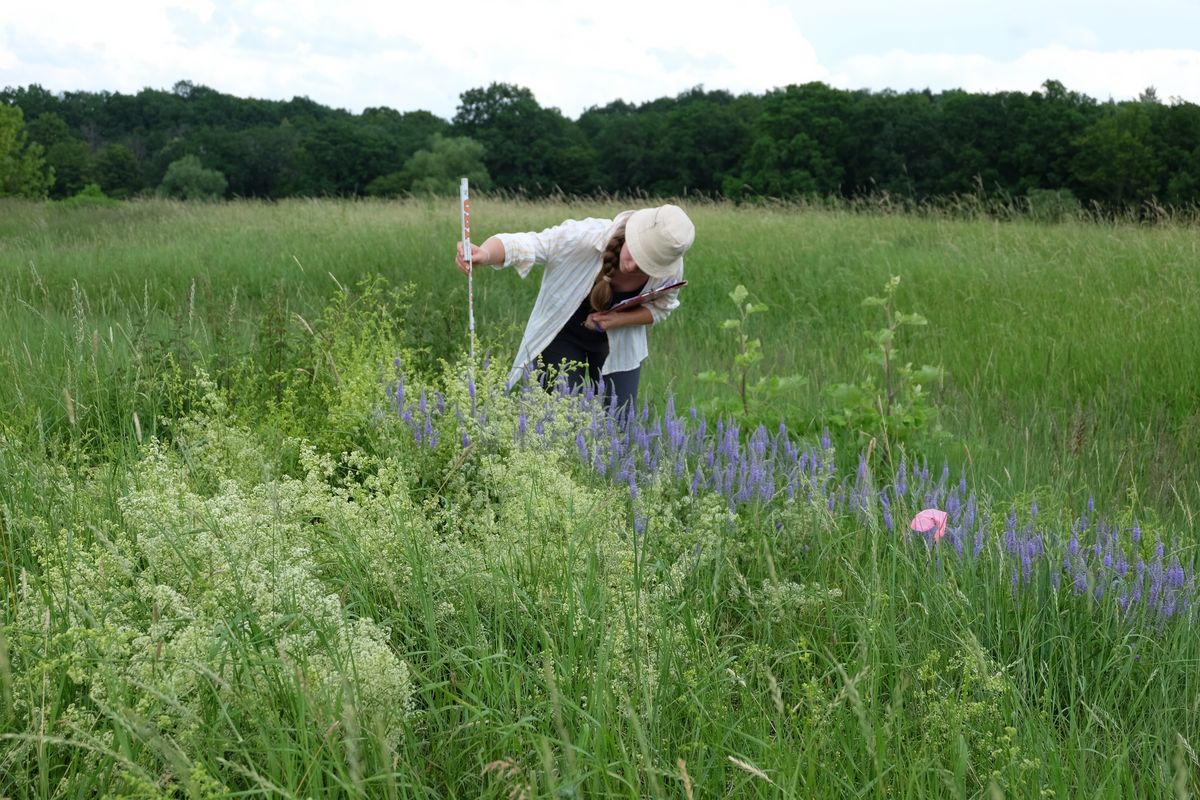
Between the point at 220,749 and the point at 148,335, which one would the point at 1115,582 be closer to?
the point at 220,749

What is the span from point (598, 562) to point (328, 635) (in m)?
0.76

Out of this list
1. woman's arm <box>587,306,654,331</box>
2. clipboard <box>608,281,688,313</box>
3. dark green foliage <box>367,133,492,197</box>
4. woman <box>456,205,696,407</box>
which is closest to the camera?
woman <box>456,205,696,407</box>

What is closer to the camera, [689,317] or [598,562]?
[598,562]

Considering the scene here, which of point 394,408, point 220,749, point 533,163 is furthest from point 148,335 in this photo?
point 533,163

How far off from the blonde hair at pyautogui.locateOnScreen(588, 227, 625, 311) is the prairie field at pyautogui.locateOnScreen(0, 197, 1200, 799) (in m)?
0.76

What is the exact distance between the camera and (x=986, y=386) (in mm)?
6125

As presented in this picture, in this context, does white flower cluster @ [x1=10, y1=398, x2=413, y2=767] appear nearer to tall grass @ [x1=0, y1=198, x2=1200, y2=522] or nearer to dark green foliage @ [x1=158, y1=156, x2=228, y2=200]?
tall grass @ [x1=0, y1=198, x2=1200, y2=522]

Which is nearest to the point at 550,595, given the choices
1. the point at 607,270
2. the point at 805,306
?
the point at 607,270

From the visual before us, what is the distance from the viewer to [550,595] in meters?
2.37

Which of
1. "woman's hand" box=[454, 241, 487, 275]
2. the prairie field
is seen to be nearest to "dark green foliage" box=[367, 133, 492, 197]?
"woman's hand" box=[454, 241, 487, 275]

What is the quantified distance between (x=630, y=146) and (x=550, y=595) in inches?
2286

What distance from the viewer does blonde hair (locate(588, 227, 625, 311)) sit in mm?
4691

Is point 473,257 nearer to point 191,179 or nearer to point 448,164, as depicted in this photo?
point 448,164

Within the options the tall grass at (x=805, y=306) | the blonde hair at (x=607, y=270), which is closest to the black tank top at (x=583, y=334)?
the blonde hair at (x=607, y=270)
